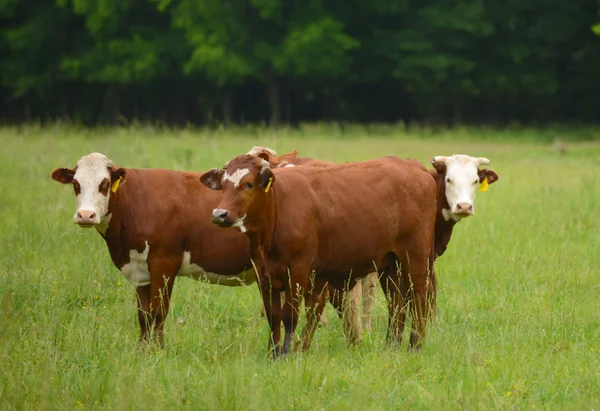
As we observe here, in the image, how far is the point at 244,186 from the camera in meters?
6.77

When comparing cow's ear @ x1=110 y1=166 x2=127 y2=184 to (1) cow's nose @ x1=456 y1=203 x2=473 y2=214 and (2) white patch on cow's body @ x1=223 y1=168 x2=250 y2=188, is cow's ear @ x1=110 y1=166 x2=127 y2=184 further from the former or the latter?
(1) cow's nose @ x1=456 y1=203 x2=473 y2=214

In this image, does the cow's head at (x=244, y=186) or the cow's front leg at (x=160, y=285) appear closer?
the cow's head at (x=244, y=186)

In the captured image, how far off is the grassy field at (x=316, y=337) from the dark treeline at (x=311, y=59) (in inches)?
1064

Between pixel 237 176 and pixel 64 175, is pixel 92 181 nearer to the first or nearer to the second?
pixel 64 175

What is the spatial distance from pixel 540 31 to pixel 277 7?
11.4 m

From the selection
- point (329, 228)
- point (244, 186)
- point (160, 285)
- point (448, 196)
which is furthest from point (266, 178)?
point (448, 196)

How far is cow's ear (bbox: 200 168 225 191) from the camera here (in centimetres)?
712

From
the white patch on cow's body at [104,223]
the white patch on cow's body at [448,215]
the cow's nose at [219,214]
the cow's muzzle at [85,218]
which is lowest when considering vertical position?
the white patch on cow's body at [448,215]

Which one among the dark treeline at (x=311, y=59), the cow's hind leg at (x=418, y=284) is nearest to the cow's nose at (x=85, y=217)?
the cow's hind leg at (x=418, y=284)

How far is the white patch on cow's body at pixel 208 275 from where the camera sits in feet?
25.1

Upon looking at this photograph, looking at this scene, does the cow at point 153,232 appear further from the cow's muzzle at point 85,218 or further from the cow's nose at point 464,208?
the cow's nose at point 464,208

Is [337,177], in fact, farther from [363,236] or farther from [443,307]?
[443,307]

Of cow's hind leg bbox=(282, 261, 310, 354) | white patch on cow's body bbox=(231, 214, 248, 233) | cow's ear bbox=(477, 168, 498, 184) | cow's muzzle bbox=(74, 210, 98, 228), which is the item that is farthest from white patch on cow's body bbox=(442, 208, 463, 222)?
cow's muzzle bbox=(74, 210, 98, 228)

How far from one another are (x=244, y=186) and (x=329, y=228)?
798 millimetres
